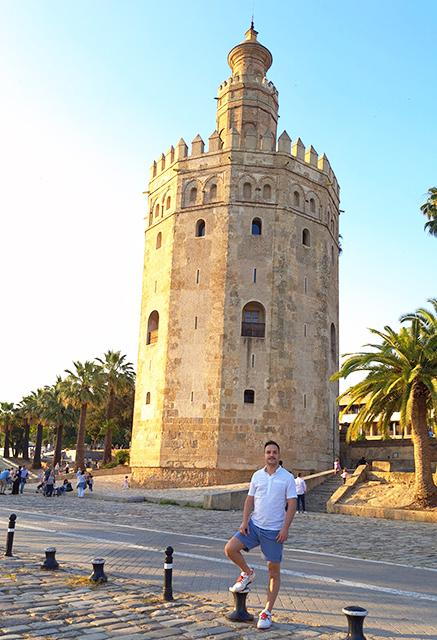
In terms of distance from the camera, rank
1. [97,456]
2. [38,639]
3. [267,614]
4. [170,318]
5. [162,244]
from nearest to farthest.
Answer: [38,639], [267,614], [170,318], [162,244], [97,456]

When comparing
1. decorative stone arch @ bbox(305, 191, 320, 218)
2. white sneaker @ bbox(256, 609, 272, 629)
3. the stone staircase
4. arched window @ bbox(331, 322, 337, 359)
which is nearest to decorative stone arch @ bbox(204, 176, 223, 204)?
decorative stone arch @ bbox(305, 191, 320, 218)

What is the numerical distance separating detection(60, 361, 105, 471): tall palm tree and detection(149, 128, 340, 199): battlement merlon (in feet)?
56.2

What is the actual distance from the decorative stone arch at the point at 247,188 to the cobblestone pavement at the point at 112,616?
2432 cm

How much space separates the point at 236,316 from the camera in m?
27.3

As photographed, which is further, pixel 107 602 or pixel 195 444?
pixel 195 444

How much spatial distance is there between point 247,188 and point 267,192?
3.46 ft

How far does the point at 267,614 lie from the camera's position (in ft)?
15.8

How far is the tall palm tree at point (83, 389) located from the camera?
1635 inches

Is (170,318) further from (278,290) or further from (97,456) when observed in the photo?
(97,456)

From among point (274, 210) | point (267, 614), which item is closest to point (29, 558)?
point (267, 614)

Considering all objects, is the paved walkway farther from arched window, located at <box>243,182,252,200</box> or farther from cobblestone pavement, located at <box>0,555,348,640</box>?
arched window, located at <box>243,182,252,200</box>

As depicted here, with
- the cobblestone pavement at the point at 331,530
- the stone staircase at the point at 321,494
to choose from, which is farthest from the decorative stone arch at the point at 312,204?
the cobblestone pavement at the point at 331,530

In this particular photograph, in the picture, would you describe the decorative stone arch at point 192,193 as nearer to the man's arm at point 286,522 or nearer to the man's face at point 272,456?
the man's face at point 272,456

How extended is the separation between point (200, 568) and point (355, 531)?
7.32 m
